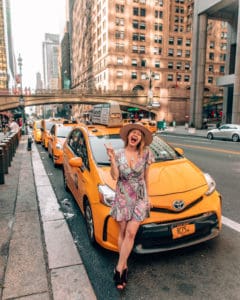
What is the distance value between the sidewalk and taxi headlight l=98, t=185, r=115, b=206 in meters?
0.86

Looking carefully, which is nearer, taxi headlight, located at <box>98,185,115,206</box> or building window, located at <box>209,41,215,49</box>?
taxi headlight, located at <box>98,185,115,206</box>

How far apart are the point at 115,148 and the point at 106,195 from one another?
5.16 ft

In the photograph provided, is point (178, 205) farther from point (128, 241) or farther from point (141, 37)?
point (141, 37)

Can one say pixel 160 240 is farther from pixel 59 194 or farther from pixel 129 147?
pixel 59 194

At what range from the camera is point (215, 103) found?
60938mm

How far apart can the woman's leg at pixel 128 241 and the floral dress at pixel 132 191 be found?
0.25ft

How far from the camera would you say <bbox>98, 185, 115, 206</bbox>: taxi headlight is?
133 inches

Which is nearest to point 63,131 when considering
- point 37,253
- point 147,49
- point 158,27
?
point 37,253

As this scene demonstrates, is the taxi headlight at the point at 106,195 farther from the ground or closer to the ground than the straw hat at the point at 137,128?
closer to the ground

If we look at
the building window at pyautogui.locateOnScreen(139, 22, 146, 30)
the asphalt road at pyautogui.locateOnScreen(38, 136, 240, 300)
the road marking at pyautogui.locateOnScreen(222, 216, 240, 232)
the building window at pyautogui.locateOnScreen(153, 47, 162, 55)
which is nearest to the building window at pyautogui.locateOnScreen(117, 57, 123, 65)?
the building window at pyautogui.locateOnScreen(153, 47, 162, 55)

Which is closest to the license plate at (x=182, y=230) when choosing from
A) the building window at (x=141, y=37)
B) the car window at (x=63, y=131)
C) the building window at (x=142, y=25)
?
the car window at (x=63, y=131)

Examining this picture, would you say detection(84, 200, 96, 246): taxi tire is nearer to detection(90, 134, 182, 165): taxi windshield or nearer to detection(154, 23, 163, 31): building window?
detection(90, 134, 182, 165): taxi windshield

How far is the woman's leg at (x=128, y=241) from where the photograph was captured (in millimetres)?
2812

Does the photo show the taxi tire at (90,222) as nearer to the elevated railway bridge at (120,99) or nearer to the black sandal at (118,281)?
the black sandal at (118,281)
